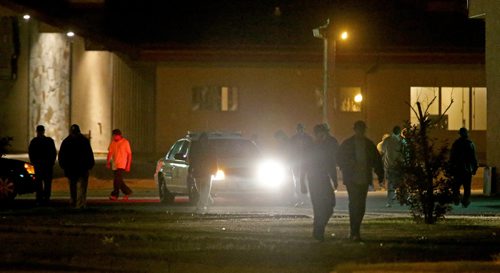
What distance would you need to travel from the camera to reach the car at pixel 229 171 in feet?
78.7

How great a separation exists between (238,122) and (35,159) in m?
20.9

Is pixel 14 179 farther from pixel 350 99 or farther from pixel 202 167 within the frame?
pixel 350 99

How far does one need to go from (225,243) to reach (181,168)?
923cm

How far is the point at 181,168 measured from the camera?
79.5 feet

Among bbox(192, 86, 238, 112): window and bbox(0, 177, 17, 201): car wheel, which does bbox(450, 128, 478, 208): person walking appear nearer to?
bbox(0, 177, 17, 201): car wheel

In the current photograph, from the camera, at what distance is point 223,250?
563 inches

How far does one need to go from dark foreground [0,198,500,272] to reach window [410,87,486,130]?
2392cm

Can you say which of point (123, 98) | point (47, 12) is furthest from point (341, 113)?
point (47, 12)

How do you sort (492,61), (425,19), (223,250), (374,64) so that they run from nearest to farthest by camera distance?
(223,250)
(492,61)
(374,64)
(425,19)

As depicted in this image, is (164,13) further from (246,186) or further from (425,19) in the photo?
(246,186)

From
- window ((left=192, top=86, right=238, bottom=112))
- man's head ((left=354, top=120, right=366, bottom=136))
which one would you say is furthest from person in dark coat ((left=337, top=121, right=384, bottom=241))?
window ((left=192, top=86, right=238, bottom=112))

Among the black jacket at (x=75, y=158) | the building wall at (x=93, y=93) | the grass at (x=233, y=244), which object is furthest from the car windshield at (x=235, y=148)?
the building wall at (x=93, y=93)

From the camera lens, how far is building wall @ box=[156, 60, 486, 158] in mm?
42625

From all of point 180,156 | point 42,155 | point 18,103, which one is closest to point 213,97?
point 18,103
